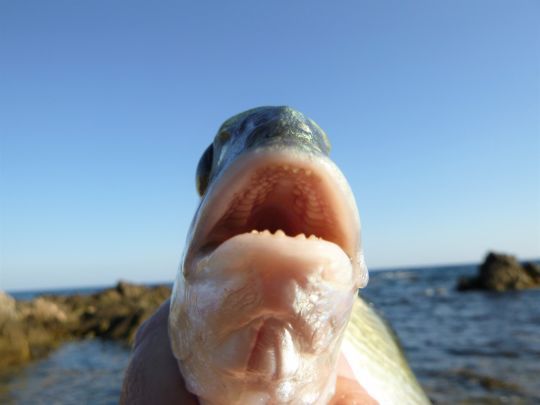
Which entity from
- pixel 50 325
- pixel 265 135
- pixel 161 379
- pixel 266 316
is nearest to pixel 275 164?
pixel 265 135

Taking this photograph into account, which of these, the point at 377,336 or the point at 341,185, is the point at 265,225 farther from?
the point at 377,336

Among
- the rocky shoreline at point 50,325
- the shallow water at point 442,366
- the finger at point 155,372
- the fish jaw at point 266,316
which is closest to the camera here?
the fish jaw at point 266,316

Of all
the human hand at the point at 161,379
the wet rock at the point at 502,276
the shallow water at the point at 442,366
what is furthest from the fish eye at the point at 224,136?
the wet rock at the point at 502,276

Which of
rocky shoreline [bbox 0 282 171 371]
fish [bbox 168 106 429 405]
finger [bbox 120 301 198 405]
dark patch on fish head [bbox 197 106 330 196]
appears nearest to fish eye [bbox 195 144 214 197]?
dark patch on fish head [bbox 197 106 330 196]

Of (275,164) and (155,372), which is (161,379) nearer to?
(155,372)

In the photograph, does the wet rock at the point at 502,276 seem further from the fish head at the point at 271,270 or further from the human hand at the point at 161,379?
the fish head at the point at 271,270

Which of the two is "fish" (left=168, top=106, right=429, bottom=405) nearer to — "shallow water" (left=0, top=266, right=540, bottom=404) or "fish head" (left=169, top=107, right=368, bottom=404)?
"fish head" (left=169, top=107, right=368, bottom=404)

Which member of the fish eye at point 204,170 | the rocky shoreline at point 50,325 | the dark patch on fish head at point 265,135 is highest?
the dark patch on fish head at point 265,135
